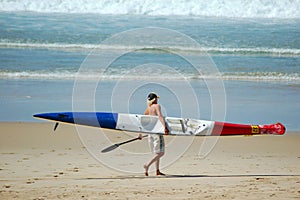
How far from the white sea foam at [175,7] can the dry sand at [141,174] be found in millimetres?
18653

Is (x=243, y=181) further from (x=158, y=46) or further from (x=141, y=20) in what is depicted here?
(x=141, y=20)

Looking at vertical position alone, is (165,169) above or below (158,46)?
below

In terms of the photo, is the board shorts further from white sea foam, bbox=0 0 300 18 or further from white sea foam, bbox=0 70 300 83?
white sea foam, bbox=0 0 300 18

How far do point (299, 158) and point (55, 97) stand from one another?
5.54 m

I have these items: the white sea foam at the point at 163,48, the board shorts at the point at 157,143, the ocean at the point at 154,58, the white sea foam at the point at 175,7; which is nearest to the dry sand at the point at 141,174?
the board shorts at the point at 157,143

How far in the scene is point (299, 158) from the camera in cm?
945

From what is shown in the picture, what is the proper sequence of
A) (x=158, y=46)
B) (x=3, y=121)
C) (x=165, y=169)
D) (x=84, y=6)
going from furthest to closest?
(x=84, y=6) < (x=158, y=46) < (x=3, y=121) < (x=165, y=169)

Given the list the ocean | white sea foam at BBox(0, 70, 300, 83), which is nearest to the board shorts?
the ocean

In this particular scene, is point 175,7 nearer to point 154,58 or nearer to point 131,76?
point 154,58

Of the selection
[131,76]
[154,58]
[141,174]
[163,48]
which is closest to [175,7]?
[163,48]

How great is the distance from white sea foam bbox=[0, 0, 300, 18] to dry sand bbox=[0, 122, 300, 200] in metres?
18.7

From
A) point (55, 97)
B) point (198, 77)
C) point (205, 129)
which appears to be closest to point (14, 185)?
point (205, 129)

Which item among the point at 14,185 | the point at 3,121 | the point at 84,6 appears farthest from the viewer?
the point at 84,6

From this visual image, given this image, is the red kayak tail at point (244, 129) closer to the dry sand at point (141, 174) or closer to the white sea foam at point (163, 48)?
the dry sand at point (141, 174)
